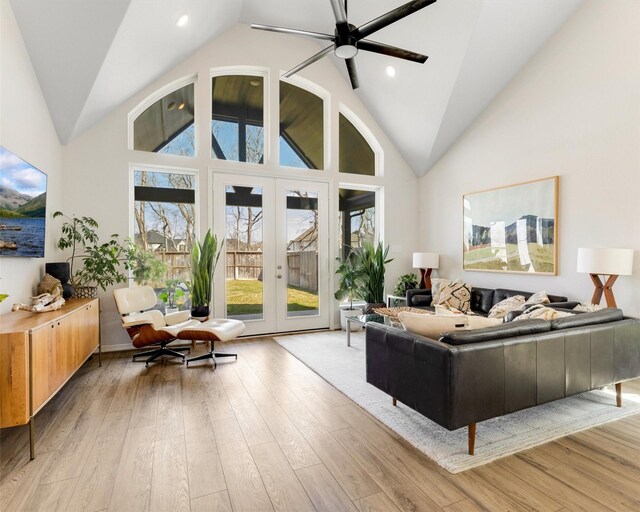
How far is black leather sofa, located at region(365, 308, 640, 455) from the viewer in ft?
6.62

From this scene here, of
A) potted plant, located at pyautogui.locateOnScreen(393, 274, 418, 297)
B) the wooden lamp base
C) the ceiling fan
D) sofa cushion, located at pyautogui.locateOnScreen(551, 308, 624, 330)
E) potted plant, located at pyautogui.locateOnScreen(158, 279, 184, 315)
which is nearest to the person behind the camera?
sofa cushion, located at pyautogui.locateOnScreen(551, 308, 624, 330)

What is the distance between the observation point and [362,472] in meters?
1.96

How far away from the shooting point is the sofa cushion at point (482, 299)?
4.72m

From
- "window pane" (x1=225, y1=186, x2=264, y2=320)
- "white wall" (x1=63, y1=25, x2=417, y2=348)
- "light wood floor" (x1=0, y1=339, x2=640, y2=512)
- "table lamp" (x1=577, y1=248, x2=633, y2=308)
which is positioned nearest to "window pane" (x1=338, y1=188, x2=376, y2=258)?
"white wall" (x1=63, y1=25, x2=417, y2=348)

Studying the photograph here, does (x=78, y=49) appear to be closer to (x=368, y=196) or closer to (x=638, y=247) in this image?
(x=368, y=196)

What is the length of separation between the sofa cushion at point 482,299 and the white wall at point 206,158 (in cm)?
153

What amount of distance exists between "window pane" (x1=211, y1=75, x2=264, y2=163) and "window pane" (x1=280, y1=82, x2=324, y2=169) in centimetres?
35

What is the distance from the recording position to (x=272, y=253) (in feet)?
17.4

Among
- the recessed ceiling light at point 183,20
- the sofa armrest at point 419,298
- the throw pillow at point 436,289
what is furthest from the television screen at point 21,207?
the throw pillow at point 436,289

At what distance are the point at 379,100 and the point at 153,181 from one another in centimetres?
365

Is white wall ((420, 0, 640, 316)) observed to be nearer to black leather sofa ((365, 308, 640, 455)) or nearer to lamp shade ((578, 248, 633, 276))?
lamp shade ((578, 248, 633, 276))

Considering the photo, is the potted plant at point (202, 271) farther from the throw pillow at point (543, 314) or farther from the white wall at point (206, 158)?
the throw pillow at point (543, 314)

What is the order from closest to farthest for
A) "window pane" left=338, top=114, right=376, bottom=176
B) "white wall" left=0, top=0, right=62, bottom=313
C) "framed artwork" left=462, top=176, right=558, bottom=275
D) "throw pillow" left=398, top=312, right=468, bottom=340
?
1. "throw pillow" left=398, top=312, right=468, bottom=340
2. "white wall" left=0, top=0, right=62, bottom=313
3. "framed artwork" left=462, top=176, right=558, bottom=275
4. "window pane" left=338, top=114, right=376, bottom=176

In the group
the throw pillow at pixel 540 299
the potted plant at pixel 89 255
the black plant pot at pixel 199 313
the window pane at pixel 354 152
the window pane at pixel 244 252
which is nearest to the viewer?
the throw pillow at pixel 540 299
